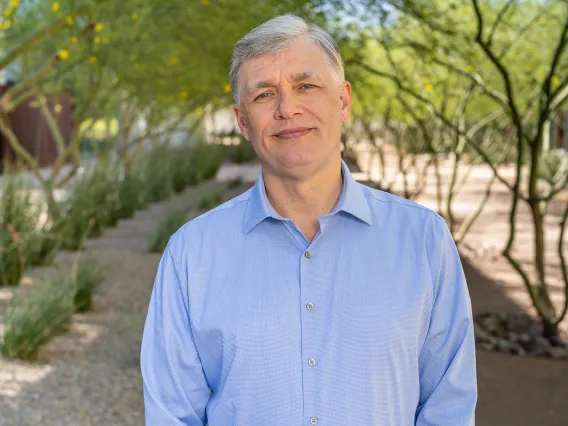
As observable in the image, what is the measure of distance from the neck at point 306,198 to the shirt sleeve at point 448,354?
0.91 feet

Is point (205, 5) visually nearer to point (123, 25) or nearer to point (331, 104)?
point (123, 25)

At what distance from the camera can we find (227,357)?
6.66 ft

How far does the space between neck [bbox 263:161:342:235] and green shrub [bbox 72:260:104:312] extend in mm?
5530

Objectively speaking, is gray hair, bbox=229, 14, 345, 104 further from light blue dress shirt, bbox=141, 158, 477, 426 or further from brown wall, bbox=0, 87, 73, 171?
brown wall, bbox=0, 87, 73, 171

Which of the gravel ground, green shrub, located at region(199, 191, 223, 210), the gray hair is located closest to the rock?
the gravel ground

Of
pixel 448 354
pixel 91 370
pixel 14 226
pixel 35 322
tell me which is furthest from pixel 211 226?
pixel 14 226

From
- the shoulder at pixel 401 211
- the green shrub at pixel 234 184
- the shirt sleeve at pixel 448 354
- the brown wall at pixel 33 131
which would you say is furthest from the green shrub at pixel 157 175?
the shirt sleeve at pixel 448 354

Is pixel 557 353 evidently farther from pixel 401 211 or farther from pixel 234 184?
pixel 234 184

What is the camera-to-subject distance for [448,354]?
2.08 meters

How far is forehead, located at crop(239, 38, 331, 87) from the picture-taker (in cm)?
206

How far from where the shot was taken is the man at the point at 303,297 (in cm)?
201

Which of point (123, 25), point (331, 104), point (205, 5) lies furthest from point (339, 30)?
A: point (331, 104)

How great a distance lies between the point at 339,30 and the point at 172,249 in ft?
22.0

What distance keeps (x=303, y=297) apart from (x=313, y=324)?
0.21ft
